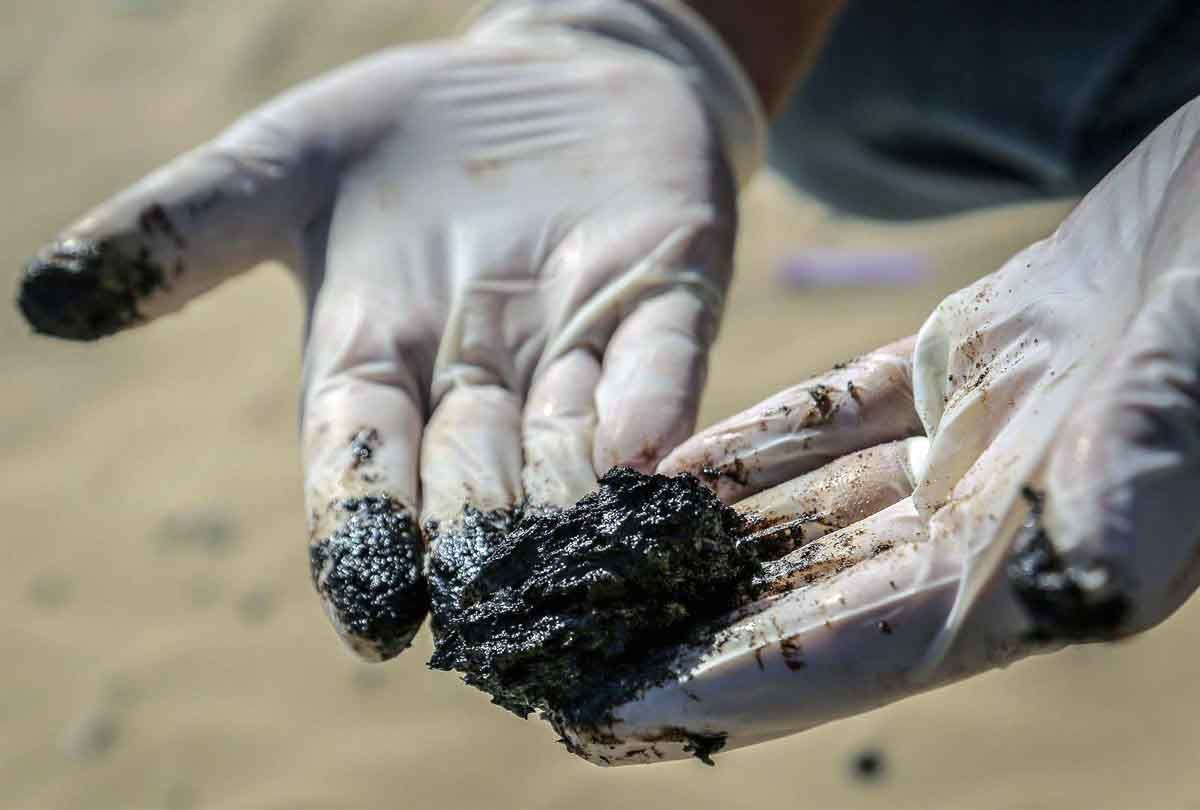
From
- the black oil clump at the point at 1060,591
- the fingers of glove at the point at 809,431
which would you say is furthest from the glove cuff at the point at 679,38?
the black oil clump at the point at 1060,591

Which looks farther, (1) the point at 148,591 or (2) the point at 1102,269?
(1) the point at 148,591

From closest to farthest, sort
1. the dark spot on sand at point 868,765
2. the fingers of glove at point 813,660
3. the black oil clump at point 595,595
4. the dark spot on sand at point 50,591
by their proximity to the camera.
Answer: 1. the fingers of glove at point 813,660
2. the black oil clump at point 595,595
3. the dark spot on sand at point 868,765
4. the dark spot on sand at point 50,591

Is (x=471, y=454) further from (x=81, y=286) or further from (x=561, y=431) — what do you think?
(x=81, y=286)

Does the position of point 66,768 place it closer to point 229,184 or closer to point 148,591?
point 148,591

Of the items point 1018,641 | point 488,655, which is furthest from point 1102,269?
point 488,655

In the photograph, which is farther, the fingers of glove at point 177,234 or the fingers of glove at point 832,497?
the fingers of glove at point 177,234

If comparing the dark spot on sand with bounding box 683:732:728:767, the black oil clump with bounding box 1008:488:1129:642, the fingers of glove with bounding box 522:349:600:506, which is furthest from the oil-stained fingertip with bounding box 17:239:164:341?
the black oil clump with bounding box 1008:488:1129:642

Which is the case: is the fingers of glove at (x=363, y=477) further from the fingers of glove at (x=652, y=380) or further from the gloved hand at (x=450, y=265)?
the fingers of glove at (x=652, y=380)

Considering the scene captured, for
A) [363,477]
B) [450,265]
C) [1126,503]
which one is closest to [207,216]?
[450,265]
